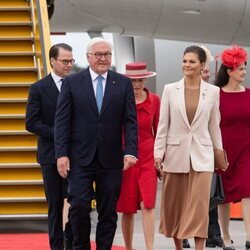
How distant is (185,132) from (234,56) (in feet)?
4.40

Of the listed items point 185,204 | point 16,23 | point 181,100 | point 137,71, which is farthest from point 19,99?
point 185,204

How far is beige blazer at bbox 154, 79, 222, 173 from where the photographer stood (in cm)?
745

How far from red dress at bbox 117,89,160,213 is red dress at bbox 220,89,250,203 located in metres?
0.68

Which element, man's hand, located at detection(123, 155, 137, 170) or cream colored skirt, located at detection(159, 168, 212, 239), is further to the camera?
cream colored skirt, located at detection(159, 168, 212, 239)

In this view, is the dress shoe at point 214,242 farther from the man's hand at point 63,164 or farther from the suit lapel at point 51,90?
the man's hand at point 63,164

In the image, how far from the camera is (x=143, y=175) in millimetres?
8266

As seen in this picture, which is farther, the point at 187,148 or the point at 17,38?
the point at 17,38

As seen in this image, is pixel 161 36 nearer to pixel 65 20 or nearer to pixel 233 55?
pixel 65 20

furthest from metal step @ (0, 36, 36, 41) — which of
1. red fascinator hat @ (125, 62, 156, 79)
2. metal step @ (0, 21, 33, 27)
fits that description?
red fascinator hat @ (125, 62, 156, 79)

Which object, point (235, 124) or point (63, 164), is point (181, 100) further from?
point (235, 124)

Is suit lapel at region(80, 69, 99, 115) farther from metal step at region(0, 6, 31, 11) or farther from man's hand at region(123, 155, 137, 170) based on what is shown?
metal step at region(0, 6, 31, 11)

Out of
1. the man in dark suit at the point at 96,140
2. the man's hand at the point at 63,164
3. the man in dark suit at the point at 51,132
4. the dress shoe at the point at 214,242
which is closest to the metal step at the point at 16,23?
the man in dark suit at the point at 51,132

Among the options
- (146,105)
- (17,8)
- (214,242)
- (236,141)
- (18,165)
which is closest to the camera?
(146,105)

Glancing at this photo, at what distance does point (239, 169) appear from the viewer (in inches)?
342
